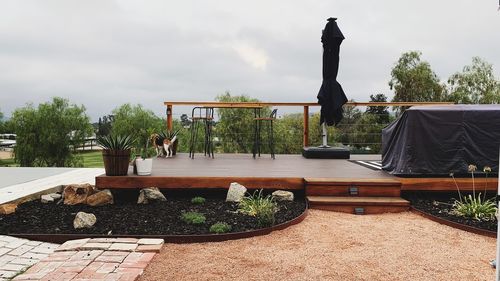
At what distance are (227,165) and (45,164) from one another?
95.6ft

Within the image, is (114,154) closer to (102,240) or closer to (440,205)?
(102,240)

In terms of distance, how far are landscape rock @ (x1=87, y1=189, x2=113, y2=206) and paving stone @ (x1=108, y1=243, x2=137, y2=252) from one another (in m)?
1.38

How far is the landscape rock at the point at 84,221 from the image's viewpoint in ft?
11.4

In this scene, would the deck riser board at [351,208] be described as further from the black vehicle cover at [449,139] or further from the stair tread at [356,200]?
the black vehicle cover at [449,139]

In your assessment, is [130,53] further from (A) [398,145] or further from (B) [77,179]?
(A) [398,145]

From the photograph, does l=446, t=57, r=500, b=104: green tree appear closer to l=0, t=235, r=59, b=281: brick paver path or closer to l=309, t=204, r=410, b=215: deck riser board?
l=309, t=204, r=410, b=215: deck riser board

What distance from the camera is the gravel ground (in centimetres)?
264

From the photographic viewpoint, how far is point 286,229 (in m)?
3.59

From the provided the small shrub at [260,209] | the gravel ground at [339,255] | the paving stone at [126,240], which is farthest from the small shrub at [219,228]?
the paving stone at [126,240]

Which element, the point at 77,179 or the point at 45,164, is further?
the point at 45,164

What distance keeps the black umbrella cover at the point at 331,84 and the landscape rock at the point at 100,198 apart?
3.76 m

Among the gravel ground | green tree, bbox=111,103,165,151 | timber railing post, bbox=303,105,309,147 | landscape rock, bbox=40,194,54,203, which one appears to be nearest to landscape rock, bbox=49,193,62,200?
landscape rock, bbox=40,194,54,203

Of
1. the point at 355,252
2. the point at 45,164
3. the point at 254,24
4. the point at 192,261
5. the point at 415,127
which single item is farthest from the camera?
the point at 45,164

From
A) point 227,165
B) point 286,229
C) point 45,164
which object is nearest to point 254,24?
point 227,165
